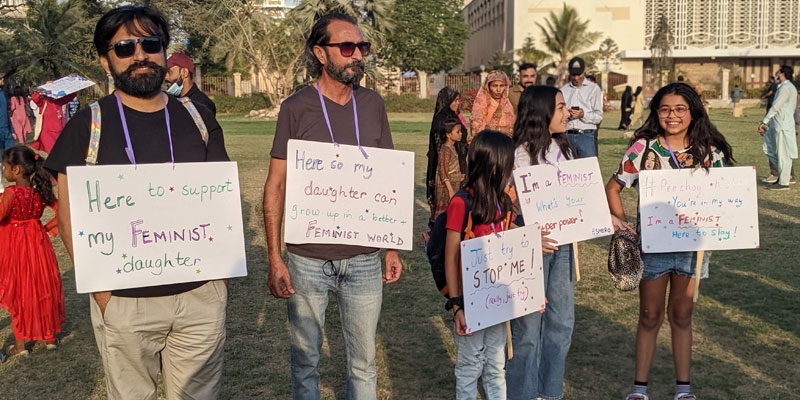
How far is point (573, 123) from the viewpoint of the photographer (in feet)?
34.5

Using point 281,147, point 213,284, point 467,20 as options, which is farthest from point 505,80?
point 467,20

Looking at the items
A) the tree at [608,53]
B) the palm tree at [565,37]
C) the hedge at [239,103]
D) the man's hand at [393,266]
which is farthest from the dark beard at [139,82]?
the tree at [608,53]

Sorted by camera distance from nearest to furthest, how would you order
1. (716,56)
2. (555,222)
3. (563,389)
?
(555,222)
(563,389)
(716,56)

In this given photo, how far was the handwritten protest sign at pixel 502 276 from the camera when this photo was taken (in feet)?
11.9

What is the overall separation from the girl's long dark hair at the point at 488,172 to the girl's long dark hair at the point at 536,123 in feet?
1.92

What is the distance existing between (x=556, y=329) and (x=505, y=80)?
341 centimetres

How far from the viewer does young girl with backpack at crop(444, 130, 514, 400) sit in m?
3.70

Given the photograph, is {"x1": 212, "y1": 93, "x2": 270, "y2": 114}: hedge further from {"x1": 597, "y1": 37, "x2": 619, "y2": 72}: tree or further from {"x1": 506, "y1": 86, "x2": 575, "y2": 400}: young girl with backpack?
{"x1": 506, "y1": 86, "x2": 575, "y2": 400}: young girl with backpack

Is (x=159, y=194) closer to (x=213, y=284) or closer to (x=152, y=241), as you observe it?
(x=152, y=241)

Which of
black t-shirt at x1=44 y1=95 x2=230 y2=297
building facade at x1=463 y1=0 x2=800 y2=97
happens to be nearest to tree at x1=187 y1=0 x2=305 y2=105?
building facade at x1=463 y1=0 x2=800 y2=97

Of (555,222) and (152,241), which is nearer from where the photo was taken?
(152,241)

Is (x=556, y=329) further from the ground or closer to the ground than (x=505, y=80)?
closer to the ground

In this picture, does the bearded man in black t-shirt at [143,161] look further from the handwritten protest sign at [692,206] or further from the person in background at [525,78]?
the person in background at [525,78]

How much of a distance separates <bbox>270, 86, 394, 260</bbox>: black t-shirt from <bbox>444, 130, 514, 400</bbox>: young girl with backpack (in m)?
0.43
